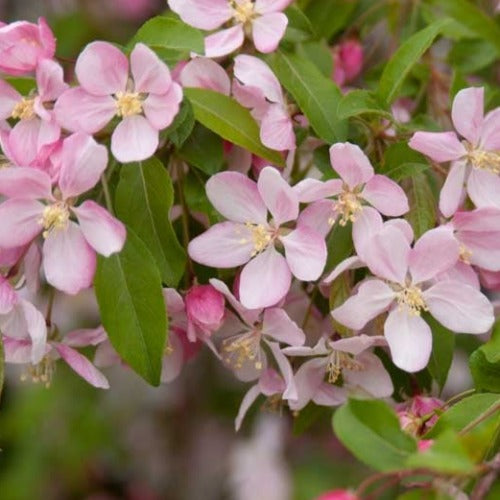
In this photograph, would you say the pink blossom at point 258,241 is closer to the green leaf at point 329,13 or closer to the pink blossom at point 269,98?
the pink blossom at point 269,98

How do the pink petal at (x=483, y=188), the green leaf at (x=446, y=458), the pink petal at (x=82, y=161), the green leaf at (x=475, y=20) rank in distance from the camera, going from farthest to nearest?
the green leaf at (x=475, y=20) < the pink petal at (x=483, y=188) < the pink petal at (x=82, y=161) < the green leaf at (x=446, y=458)

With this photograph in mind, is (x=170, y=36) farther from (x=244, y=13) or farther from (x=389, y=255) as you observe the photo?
(x=389, y=255)

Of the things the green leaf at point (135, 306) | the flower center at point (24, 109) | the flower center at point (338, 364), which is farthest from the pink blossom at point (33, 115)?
the flower center at point (338, 364)

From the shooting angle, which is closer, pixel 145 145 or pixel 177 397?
pixel 145 145

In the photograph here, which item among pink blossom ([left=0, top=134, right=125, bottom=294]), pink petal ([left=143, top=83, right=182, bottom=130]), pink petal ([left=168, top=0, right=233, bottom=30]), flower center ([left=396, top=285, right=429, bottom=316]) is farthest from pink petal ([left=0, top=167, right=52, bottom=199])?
flower center ([left=396, top=285, right=429, bottom=316])

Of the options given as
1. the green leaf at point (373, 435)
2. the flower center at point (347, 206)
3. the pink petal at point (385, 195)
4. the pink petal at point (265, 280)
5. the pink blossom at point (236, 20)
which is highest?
the pink blossom at point (236, 20)

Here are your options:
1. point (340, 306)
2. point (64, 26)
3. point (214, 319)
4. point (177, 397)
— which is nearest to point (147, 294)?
point (214, 319)

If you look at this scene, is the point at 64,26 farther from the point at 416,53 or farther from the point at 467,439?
the point at 467,439
